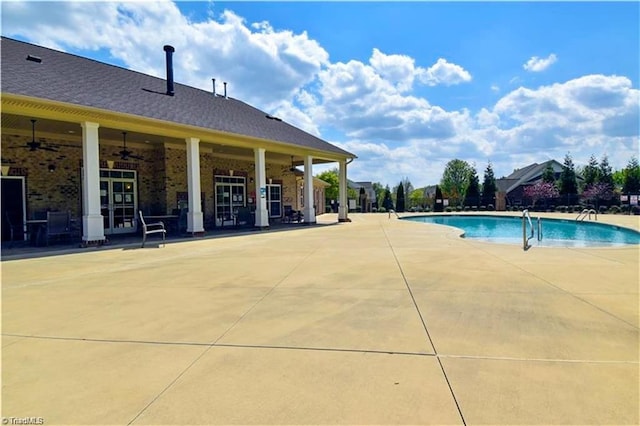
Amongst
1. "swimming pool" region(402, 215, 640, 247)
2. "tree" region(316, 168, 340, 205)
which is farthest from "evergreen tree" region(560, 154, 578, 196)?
"tree" region(316, 168, 340, 205)

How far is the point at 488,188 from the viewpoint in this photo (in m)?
33.9

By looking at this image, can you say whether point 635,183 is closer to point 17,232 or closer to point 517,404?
point 517,404

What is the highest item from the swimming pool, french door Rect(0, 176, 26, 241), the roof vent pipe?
the roof vent pipe

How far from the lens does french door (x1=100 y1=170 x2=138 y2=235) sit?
532 inches

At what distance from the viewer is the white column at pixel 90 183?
9.73 meters

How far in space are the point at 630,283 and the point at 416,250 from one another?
13.4 ft

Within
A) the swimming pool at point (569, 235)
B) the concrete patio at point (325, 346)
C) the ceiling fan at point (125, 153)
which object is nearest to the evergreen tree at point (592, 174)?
the swimming pool at point (569, 235)

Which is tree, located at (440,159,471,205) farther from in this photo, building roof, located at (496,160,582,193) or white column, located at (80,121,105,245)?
white column, located at (80,121,105,245)

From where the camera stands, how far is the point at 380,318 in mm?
3816

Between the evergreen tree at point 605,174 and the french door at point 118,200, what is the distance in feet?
107

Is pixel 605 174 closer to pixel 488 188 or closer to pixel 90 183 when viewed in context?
pixel 488 188

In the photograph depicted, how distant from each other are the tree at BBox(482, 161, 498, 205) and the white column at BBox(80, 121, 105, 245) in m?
32.2

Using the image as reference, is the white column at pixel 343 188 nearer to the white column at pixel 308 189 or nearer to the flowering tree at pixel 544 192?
the white column at pixel 308 189

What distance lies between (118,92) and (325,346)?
11632mm
